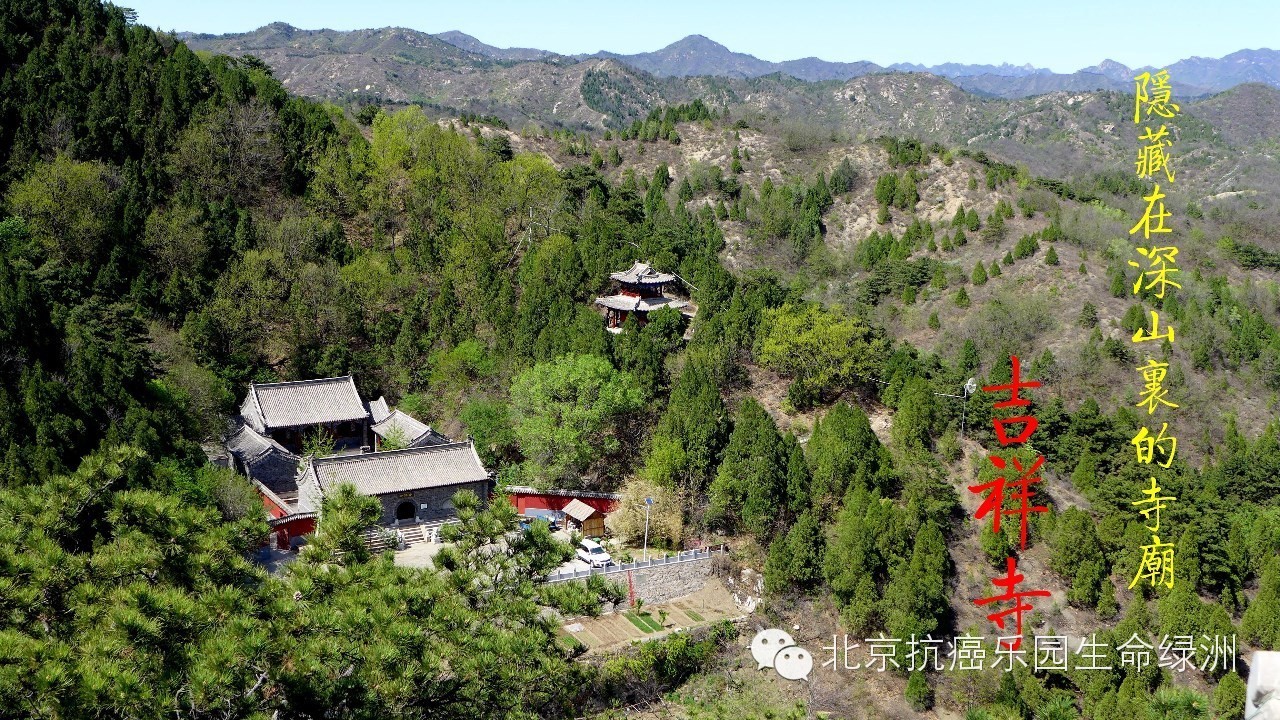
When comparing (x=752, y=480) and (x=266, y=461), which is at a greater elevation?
(x=752, y=480)

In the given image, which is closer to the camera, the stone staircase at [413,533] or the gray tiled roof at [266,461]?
the stone staircase at [413,533]

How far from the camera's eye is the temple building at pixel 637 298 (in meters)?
37.5

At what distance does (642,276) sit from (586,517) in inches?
488

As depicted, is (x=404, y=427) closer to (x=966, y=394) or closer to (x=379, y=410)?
(x=379, y=410)

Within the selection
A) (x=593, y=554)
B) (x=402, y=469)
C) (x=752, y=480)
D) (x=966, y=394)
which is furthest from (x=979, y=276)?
(x=402, y=469)

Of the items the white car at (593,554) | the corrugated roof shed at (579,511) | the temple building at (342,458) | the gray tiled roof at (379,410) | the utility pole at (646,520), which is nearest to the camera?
the white car at (593,554)

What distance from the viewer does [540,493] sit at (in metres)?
29.1

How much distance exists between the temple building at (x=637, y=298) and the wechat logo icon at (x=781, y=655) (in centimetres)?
1579

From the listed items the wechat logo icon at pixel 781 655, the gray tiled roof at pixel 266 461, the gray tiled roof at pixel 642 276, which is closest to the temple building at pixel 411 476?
the gray tiled roof at pixel 266 461

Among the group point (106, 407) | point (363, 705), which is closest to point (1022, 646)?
point (363, 705)

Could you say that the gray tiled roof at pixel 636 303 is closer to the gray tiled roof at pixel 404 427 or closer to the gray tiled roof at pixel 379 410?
the gray tiled roof at pixel 404 427

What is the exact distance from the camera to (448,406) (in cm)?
3394

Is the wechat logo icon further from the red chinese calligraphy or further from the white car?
the red chinese calligraphy

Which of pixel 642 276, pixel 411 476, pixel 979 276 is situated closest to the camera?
pixel 411 476
